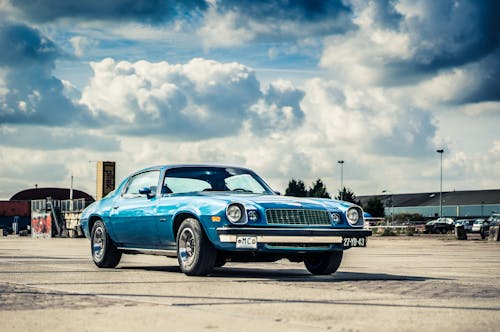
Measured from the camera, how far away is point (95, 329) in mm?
5285

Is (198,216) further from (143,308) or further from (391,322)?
(391,322)

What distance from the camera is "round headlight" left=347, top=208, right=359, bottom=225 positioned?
10.5m

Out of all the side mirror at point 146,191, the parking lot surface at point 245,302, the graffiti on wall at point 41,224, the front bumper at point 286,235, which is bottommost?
the graffiti on wall at point 41,224

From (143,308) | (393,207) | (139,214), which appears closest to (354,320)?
(143,308)

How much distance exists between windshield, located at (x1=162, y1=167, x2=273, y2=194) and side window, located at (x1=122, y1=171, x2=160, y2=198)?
254 mm

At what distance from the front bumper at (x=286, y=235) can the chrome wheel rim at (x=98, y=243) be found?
3.17 metres

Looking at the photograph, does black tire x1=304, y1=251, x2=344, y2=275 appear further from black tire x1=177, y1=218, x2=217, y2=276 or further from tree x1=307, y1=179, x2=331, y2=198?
tree x1=307, y1=179, x2=331, y2=198

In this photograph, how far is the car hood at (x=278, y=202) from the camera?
1003cm

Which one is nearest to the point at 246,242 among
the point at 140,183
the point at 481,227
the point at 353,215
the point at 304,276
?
the point at 304,276

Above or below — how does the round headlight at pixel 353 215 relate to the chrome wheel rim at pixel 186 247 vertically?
above

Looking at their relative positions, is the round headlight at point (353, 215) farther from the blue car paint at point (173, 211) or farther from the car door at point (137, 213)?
the car door at point (137, 213)

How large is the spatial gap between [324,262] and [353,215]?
0.78 meters

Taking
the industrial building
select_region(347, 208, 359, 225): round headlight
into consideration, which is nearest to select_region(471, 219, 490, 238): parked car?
select_region(347, 208, 359, 225): round headlight

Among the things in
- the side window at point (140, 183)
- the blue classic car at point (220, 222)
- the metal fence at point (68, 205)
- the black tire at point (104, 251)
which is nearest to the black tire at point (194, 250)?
Result: the blue classic car at point (220, 222)
